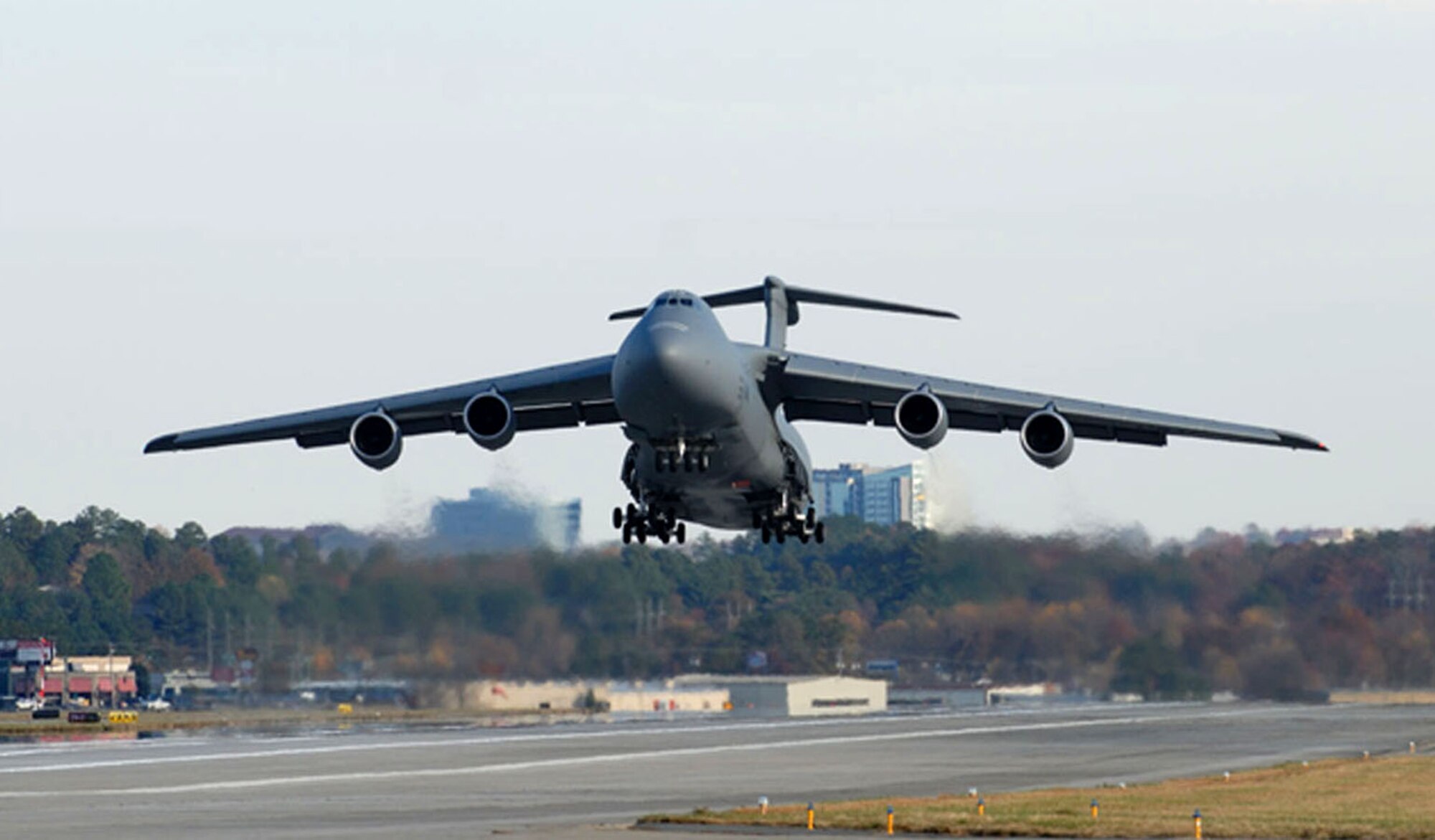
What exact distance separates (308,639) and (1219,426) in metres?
25.6

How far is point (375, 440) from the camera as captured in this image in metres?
Answer: 31.9

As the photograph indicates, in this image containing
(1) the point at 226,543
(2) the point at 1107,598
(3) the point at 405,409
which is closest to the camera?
(3) the point at 405,409

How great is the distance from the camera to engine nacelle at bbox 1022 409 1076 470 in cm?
3119

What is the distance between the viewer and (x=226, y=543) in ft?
186

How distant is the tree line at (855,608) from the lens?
49.6 meters

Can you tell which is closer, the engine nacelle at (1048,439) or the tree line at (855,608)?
the engine nacelle at (1048,439)

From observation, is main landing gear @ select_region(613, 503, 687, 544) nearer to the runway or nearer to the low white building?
the runway

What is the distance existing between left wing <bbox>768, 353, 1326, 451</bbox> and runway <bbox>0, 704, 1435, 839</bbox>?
23.7 ft

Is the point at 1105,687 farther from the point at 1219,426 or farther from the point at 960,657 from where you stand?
the point at 1219,426

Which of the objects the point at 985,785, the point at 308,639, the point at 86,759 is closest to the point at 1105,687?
the point at 985,785

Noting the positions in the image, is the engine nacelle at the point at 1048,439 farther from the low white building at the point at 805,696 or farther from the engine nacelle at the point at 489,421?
the low white building at the point at 805,696

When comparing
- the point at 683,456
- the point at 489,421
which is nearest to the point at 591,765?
the point at 489,421

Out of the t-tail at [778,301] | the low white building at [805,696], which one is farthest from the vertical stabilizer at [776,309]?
the low white building at [805,696]

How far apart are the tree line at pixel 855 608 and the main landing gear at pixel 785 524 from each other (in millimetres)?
13465
